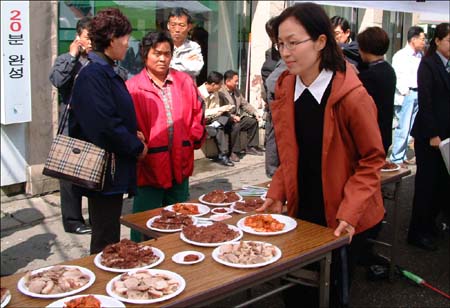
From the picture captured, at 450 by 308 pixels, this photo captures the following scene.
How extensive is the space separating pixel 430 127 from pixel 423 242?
1.12 m

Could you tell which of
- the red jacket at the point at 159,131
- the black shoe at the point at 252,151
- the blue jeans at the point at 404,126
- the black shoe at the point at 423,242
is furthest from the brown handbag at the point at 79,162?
the blue jeans at the point at 404,126

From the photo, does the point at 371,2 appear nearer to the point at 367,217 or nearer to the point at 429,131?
the point at 429,131

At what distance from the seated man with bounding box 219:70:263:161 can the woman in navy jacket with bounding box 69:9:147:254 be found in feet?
16.2

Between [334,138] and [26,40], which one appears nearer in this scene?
[334,138]

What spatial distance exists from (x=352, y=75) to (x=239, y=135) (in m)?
6.17

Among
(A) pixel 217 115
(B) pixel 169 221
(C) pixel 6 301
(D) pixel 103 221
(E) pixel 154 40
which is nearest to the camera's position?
(C) pixel 6 301

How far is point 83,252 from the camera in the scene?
5070 millimetres

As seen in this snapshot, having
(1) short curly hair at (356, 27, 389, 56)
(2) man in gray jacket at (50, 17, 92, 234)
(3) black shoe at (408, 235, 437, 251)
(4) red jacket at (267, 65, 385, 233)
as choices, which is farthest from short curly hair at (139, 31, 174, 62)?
(3) black shoe at (408, 235, 437, 251)

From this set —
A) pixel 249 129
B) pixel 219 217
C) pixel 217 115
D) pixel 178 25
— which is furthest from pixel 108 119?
pixel 249 129

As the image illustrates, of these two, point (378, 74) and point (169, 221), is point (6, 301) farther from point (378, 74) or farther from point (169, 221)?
point (378, 74)

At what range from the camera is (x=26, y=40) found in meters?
5.98

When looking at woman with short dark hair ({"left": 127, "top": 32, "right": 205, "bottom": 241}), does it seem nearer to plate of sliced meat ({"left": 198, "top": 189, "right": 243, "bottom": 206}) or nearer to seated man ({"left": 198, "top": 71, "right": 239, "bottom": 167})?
plate of sliced meat ({"left": 198, "top": 189, "right": 243, "bottom": 206})

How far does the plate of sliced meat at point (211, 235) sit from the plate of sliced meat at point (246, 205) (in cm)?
62

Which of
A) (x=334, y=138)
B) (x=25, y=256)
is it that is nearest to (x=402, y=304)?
(x=334, y=138)
